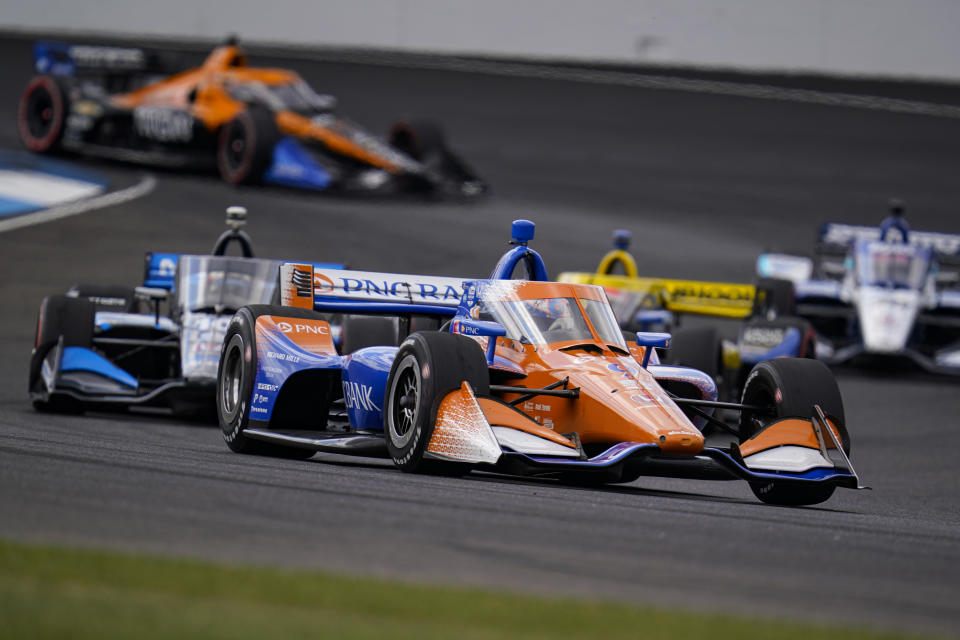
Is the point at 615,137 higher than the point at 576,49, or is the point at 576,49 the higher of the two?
the point at 576,49

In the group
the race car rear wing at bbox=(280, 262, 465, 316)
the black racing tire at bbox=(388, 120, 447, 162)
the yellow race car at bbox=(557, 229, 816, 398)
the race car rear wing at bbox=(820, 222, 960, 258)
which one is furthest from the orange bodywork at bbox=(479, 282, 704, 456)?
the black racing tire at bbox=(388, 120, 447, 162)

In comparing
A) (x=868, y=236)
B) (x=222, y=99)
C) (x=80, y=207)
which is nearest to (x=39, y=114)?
(x=222, y=99)

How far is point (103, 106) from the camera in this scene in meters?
26.0

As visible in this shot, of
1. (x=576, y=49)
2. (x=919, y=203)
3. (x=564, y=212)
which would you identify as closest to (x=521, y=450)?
(x=564, y=212)

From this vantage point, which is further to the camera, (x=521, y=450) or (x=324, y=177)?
(x=324, y=177)

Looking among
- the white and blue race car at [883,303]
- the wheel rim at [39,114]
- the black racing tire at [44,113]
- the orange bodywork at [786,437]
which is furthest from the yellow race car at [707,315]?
the wheel rim at [39,114]

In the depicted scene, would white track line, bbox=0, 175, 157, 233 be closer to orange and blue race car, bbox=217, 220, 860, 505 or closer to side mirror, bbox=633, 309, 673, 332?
side mirror, bbox=633, 309, 673, 332

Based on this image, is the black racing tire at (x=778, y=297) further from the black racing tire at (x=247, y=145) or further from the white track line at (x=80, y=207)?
the white track line at (x=80, y=207)

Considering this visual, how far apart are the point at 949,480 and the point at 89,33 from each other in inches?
1066

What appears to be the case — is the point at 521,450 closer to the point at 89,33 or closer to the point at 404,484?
the point at 404,484

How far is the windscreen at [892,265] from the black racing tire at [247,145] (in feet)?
30.4

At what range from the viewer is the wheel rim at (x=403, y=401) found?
9477 mm

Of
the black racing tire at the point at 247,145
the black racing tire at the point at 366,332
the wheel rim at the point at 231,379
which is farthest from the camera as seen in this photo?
the black racing tire at the point at 247,145

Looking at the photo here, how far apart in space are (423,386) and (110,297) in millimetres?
7033
